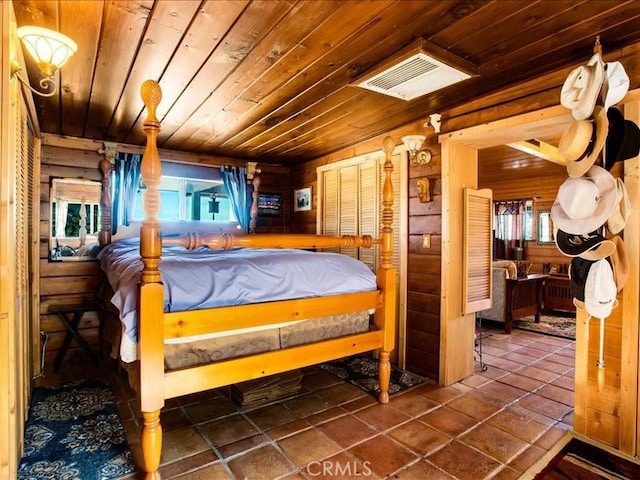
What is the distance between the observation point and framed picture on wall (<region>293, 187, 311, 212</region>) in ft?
15.6

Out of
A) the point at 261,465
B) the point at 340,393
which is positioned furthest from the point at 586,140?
the point at 261,465

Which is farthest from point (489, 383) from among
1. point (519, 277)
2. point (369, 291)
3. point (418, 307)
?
point (519, 277)

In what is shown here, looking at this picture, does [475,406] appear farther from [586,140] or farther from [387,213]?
[586,140]

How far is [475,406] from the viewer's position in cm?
264

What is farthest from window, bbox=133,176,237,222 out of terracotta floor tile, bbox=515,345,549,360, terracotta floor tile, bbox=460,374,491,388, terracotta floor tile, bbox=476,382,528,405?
terracotta floor tile, bbox=515,345,549,360

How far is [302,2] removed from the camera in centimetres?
157

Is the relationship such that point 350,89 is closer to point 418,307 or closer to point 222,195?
point 418,307

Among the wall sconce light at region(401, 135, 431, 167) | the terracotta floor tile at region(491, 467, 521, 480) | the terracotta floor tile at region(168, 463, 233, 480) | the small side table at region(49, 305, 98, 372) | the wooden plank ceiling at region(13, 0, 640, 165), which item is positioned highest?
the wooden plank ceiling at region(13, 0, 640, 165)

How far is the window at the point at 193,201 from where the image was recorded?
4281 mm

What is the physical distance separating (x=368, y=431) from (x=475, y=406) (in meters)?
0.90

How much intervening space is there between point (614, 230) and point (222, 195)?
13.0 feet

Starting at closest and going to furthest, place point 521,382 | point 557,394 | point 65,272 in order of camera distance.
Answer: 1. point 557,394
2. point 521,382
3. point 65,272

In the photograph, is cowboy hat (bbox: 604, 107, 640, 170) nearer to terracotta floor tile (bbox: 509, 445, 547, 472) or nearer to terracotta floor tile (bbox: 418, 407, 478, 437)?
terracotta floor tile (bbox: 509, 445, 547, 472)

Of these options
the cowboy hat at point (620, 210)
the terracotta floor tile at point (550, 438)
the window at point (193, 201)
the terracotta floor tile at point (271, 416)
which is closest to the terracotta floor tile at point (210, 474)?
the terracotta floor tile at point (271, 416)
